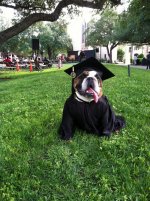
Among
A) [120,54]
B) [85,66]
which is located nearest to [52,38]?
[120,54]

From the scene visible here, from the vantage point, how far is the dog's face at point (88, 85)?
15.7ft

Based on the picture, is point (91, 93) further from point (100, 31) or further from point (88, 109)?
point (100, 31)

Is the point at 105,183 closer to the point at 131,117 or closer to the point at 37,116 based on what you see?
the point at 131,117

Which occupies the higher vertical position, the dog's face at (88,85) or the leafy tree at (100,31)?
the leafy tree at (100,31)

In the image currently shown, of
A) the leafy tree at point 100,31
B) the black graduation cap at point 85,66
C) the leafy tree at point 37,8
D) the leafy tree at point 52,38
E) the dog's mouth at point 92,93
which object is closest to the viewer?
the dog's mouth at point 92,93

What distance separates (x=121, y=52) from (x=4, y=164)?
81.0 m

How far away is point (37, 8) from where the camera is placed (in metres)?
21.6

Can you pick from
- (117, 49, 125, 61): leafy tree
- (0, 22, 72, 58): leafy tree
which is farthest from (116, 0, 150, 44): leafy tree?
(117, 49, 125, 61): leafy tree

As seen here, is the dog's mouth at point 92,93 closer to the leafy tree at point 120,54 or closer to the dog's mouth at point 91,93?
the dog's mouth at point 91,93

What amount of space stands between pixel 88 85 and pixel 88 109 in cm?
40

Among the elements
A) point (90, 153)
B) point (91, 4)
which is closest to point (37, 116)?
point (90, 153)

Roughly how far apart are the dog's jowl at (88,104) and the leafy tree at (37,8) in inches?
553

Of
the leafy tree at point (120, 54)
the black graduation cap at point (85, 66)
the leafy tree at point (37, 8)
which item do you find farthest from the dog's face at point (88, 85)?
the leafy tree at point (120, 54)

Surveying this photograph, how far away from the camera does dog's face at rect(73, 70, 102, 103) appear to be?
15.7ft
